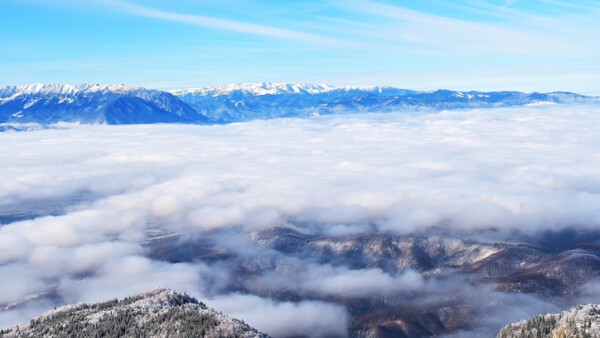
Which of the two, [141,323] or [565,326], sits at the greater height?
[565,326]

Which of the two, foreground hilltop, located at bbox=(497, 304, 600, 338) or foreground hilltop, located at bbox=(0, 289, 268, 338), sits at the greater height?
foreground hilltop, located at bbox=(497, 304, 600, 338)

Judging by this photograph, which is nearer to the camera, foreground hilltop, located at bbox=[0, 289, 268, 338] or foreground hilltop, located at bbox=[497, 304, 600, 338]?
foreground hilltop, located at bbox=[497, 304, 600, 338]

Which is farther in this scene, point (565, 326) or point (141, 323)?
point (141, 323)

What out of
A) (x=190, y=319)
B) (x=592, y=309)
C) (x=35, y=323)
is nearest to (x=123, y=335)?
(x=190, y=319)

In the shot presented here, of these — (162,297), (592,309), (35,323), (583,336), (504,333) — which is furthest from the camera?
(162,297)

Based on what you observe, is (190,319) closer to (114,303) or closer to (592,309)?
(114,303)
